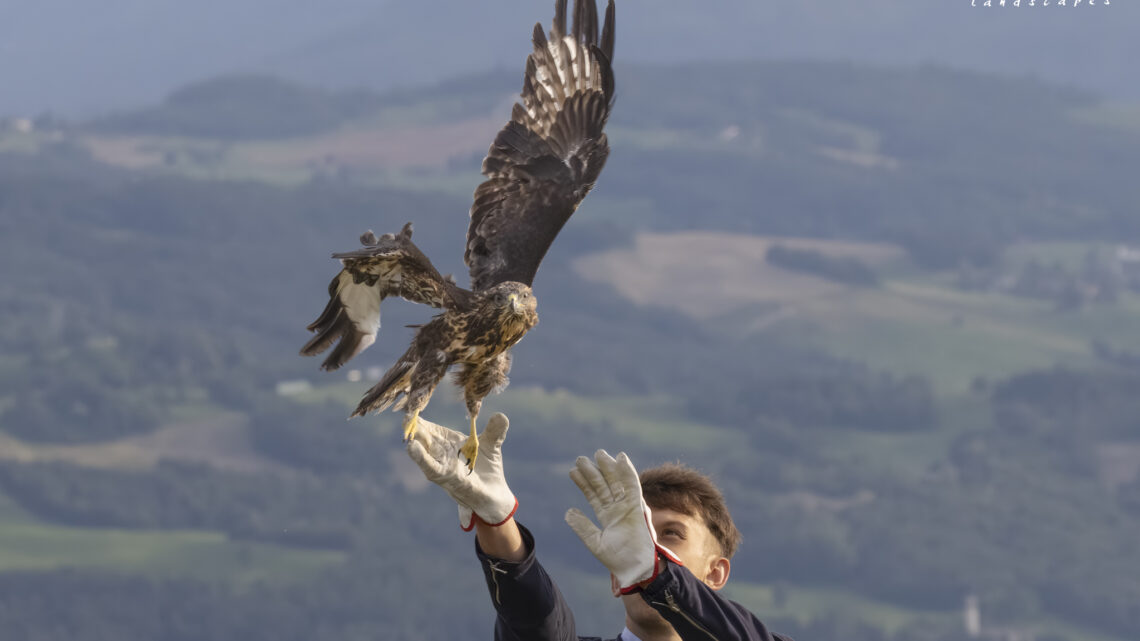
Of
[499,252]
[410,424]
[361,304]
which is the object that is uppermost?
[361,304]

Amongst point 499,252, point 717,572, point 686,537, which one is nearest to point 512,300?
point 499,252

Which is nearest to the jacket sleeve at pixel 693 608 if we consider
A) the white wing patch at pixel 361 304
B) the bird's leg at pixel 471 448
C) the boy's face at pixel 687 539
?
the boy's face at pixel 687 539

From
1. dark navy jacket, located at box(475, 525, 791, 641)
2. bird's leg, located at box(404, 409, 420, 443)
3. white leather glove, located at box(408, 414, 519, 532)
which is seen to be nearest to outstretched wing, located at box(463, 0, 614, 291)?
white leather glove, located at box(408, 414, 519, 532)

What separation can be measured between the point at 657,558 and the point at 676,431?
6458 inches

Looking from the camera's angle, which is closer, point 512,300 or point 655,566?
point 655,566

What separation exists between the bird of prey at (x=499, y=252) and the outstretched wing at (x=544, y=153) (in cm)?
1

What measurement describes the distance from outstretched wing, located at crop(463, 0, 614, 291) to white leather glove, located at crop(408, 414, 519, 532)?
144 centimetres

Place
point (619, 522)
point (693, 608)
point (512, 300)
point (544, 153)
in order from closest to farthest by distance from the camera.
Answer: point (693, 608), point (619, 522), point (512, 300), point (544, 153)

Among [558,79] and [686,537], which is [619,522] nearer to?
[686,537]

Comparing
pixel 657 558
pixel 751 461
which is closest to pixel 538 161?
pixel 657 558

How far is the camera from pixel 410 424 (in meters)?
11.4

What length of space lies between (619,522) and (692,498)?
0.97 metres

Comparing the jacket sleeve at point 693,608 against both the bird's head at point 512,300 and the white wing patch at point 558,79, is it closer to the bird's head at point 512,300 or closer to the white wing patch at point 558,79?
the bird's head at point 512,300

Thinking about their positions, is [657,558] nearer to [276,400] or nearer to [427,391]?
[427,391]
